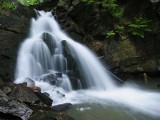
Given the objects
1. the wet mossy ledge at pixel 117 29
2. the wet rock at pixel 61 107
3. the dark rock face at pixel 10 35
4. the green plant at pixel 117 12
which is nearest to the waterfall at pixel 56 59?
the dark rock face at pixel 10 35

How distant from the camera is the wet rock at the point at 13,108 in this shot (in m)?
6.63

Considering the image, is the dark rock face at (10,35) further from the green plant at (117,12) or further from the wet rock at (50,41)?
the green plant at (117,12)

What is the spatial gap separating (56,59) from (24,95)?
3870mm

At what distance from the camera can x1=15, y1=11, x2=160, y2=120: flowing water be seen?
865 centimetres

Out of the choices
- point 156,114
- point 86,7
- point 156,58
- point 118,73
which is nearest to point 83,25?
point 86,7

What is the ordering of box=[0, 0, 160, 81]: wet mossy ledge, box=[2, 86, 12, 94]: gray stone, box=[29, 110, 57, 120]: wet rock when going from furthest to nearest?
box=[0, 0, 160, 81]: wet mossy ledge → box=[2, 86, 12, 94]: gray stone → box=[29, 110, 57, 120]: wet rock

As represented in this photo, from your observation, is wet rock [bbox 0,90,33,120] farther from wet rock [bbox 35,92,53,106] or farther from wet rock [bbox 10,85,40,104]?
wet rock [bbox 35,92,53,106]

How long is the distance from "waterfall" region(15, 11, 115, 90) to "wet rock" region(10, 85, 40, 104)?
2.13 meters

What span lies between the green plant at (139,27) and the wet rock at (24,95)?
7.00 metres

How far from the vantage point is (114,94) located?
11.0 m

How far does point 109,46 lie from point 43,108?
6784mm

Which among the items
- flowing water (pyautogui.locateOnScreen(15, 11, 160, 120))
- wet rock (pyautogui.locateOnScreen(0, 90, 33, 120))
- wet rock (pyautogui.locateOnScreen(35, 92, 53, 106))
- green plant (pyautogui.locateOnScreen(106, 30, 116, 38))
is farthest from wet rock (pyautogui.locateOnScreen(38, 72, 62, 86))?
green plant (pyautogui.locateOnScreen(106, 30, 116, 38))

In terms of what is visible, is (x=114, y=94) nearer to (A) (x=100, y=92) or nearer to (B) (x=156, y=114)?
(A) (x=100, y=92)

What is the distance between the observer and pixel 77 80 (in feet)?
37.4
